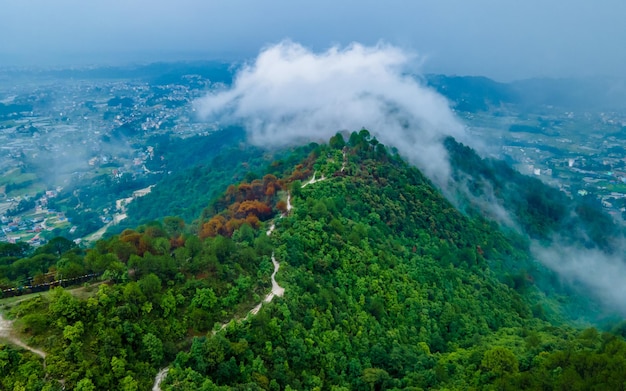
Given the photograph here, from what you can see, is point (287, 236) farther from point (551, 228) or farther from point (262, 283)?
point (551, 228)

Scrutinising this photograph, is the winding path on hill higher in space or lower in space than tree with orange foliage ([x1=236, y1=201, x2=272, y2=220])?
lower

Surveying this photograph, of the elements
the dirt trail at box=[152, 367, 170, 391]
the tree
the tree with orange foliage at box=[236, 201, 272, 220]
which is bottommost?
the dirt trail at box=[152, 367, 170, 391]

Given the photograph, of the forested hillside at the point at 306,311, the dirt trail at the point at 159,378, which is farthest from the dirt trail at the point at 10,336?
the dirt trail at the point at 159,378

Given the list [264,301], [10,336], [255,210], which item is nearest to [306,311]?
[264,301]

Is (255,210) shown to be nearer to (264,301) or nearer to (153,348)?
(264,301)

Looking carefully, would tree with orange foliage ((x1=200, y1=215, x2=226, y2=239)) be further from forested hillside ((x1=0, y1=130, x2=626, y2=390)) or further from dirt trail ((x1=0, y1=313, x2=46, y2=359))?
dirt trail ((x1=0, y1=313, x2=46, y2=359))

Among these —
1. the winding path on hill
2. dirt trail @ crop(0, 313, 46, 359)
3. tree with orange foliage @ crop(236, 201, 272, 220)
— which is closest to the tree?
the winding path on hill
